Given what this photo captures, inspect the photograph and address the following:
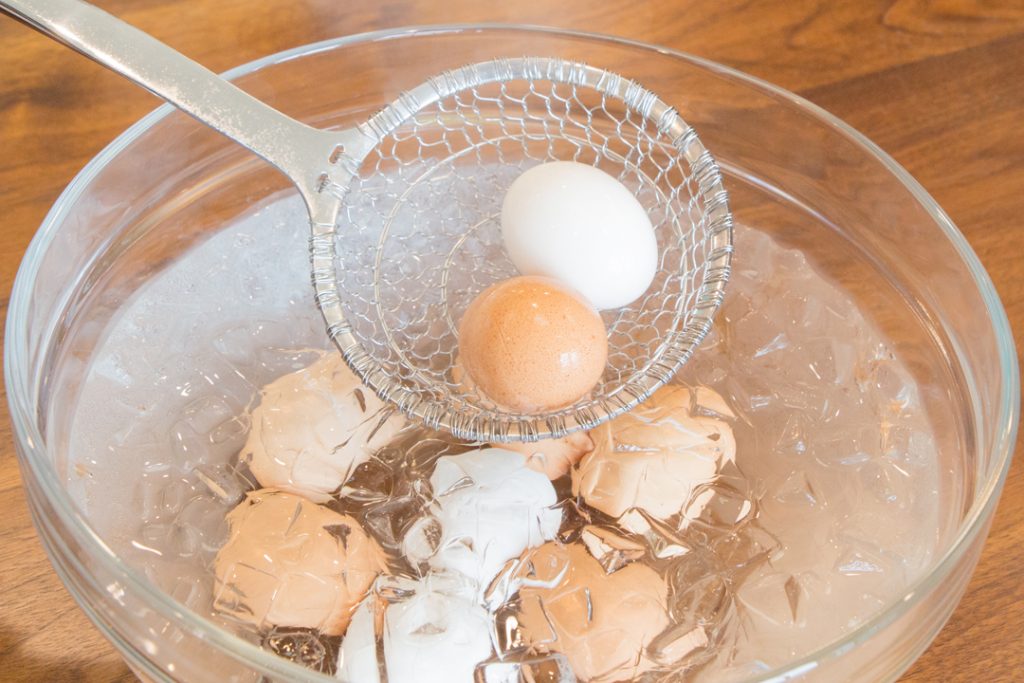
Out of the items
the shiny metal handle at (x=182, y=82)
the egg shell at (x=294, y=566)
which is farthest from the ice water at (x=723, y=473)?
the shiny metal handle at (x=182, y=82)

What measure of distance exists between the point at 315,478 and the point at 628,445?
0.21 m

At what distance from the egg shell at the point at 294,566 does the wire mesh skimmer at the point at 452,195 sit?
10cm

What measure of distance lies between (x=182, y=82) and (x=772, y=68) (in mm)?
586

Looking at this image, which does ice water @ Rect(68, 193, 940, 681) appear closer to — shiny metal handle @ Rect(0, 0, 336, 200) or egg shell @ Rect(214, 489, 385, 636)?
egg shell @ Rect(214, 489, 385, 636)

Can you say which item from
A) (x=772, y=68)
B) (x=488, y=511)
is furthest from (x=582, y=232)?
(x=772, y=68)

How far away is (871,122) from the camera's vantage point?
0.93 metres

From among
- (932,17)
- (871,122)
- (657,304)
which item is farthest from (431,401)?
(932,17)

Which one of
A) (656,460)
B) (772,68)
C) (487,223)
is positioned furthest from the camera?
(772,68)

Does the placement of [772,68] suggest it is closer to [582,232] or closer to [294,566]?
[582,232]

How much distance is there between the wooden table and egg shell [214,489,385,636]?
22 cm

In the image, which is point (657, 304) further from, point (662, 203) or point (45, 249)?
point (45, 249)

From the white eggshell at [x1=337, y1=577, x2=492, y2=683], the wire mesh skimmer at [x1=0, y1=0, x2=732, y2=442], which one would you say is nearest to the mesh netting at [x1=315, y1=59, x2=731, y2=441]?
the wire mesh skimmer at [x1=0, y1=0, x2=732, y2=442]

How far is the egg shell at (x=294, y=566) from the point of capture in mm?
565

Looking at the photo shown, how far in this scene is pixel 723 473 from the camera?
2.17 ft
